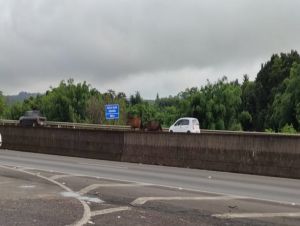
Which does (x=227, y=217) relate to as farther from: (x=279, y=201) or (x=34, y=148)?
(x=34, y=148)

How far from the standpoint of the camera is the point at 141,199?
1248cm

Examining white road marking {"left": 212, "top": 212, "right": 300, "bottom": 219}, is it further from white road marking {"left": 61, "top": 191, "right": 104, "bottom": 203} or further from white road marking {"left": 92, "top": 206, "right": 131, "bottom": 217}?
white road marking {"left": 61, "top": 191, "right": 104, "bottom": 203}

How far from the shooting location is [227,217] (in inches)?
411

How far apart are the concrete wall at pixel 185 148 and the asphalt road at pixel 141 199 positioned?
2040 millimetres

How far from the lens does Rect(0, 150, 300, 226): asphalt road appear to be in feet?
33.0

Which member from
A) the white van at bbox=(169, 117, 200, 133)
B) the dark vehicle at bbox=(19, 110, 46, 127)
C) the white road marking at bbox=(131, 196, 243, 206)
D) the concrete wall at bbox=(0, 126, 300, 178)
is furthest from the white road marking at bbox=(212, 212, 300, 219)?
the dark vehicle at bbox=(19, 110, 46, 127)

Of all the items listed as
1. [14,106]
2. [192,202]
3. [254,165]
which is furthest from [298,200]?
[14,106]

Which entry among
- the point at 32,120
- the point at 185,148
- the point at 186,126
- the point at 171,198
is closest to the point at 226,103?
the point at 32,120

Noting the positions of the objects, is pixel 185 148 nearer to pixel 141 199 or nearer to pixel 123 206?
pixel 141 199

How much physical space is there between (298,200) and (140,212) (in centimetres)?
447

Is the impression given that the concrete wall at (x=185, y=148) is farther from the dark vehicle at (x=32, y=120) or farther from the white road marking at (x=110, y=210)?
the dark vehicle at (x=32, y=120)

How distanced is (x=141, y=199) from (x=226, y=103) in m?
65.1

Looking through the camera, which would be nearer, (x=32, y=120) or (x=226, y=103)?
(x=32, y=120)

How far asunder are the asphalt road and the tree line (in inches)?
1678
